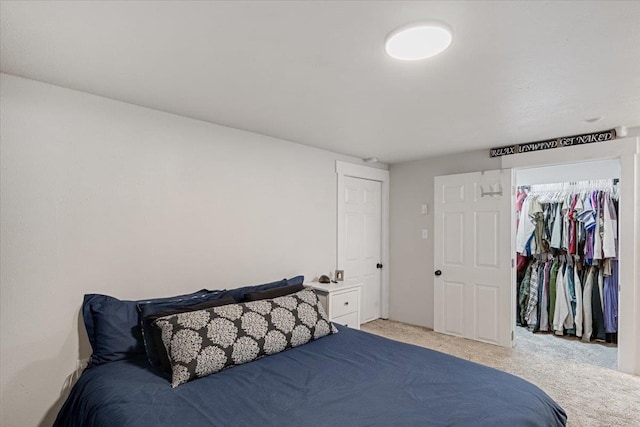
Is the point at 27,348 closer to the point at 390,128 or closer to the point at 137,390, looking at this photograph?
the point at 137,390

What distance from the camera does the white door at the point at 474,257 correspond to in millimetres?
3688

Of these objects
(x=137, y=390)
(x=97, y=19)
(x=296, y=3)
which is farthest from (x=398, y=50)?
(x=137, y=390)

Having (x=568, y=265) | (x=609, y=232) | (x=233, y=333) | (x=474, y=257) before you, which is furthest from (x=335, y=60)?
(x=568, y=265)

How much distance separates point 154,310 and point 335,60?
191 centimetres

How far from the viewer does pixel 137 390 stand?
1.60 meters

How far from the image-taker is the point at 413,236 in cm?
452

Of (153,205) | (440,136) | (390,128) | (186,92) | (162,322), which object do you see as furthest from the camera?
(440,136)

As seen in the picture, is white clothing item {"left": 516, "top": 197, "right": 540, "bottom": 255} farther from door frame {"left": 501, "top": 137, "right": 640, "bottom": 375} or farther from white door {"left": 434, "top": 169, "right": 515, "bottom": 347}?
door frame {"left": 501, "top": 137, "right": 640, "bottom": 375}

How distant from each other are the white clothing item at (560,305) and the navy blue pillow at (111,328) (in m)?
4.66

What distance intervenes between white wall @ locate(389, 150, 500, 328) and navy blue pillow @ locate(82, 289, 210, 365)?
3.44 meters

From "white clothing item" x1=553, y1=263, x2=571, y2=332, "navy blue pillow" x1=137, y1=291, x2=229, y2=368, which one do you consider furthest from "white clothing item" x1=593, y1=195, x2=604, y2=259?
"navy blue pillow" x1=137, y1=291, x2=229, y2=368

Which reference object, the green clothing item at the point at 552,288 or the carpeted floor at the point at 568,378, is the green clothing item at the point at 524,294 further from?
the carpeted floor at the point at 568,378

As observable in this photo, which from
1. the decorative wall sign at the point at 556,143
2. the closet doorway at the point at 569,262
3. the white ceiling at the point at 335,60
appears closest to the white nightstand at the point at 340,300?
the white ceiling at the point at 335,60

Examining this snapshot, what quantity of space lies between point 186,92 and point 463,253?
3.48 metres
